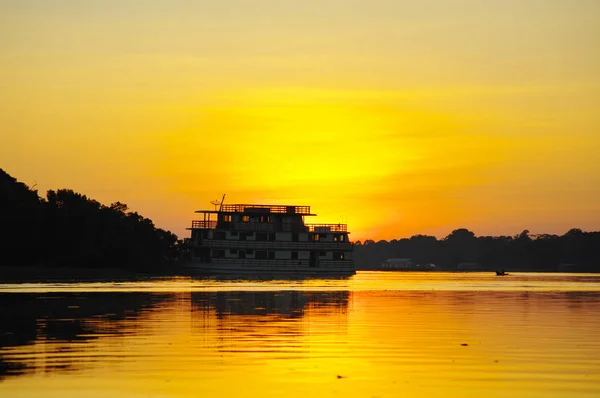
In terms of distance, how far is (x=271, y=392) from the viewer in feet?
54.7

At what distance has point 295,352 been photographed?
74.1ft

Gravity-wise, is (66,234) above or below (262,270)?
above

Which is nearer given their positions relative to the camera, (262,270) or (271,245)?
(262,270)

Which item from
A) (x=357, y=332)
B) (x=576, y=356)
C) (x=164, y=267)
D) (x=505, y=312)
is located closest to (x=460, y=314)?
(x=505, y=312)

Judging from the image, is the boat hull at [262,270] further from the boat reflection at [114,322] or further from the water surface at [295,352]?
the water surface at [295,352]

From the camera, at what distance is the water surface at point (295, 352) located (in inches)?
678

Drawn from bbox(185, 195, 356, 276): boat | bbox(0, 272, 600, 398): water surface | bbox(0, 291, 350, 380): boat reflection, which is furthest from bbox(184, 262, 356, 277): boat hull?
bbox(0, 272, 600, 398): water surface

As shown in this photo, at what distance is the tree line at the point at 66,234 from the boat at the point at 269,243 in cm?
1033

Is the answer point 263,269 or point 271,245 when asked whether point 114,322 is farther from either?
point 271,245

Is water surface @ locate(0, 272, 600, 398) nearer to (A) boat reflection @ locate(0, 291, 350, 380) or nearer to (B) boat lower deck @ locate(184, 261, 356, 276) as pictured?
(A) boat reflection @ locate(0, 291, 350, 380)

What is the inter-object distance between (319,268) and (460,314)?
93.0m

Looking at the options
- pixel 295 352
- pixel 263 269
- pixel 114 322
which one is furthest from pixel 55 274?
pixel 295 352

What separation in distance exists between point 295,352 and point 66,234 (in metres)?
79.5

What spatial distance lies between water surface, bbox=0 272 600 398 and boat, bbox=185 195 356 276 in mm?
88598
